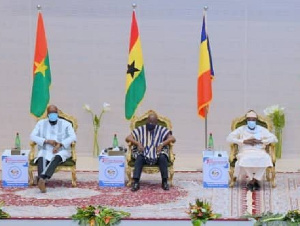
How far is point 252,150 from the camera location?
11.8 m

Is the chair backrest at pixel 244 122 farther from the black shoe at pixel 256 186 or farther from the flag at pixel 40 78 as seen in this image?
the flag at pixel 40 78

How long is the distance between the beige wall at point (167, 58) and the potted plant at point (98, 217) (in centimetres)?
574

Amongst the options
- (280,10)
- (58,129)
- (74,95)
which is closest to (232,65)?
(280,10)

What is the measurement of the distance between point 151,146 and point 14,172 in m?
1.82

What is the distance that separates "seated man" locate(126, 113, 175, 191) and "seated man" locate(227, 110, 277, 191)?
86cm

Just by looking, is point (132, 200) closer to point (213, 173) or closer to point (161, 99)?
point (213, 173)

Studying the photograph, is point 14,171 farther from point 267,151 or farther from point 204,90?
point 267,151

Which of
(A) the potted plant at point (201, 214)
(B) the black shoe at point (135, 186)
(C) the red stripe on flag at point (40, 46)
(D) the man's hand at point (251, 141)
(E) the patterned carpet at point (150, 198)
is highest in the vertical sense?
(C) the red stripe on flag at point (40, 46)

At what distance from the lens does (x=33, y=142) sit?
11938 millimetres

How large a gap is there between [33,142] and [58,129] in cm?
37

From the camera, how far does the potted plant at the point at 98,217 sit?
847 cm

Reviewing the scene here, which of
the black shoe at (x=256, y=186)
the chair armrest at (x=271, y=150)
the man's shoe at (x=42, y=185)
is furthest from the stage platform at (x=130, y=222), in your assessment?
the chair armrest at (x=271, y=150)

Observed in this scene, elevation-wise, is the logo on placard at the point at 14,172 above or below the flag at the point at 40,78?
below

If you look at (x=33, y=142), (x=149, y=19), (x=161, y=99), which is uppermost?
(x=149, y=19)
